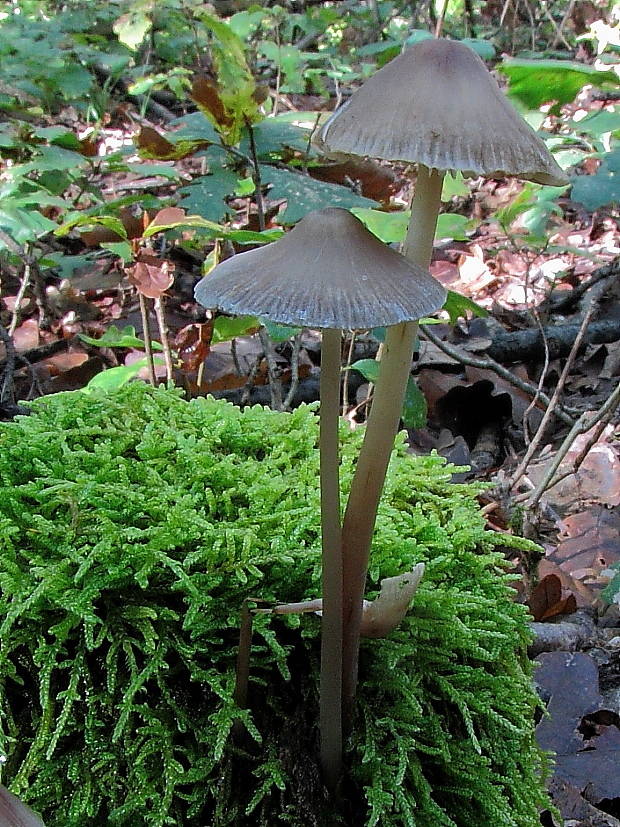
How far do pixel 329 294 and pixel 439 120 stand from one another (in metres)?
0.26

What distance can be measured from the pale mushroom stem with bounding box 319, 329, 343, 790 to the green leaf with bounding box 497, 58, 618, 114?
3.71ft

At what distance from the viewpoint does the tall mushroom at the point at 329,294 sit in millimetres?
890

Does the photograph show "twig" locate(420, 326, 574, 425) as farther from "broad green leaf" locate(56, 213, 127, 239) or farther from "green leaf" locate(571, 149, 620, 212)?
"broad green leaf" locate(56, 213, 127, 239)

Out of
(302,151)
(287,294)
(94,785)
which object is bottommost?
(94,785)

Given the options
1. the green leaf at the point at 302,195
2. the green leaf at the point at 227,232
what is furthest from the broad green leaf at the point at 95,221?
the green leaf at the point at 302,195

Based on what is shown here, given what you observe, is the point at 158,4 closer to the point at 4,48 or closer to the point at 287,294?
the point at 4,48

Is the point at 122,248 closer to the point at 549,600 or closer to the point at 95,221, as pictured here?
the point at 95,221

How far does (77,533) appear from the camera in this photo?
1.25 metres

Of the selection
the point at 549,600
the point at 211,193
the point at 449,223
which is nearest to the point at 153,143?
the point at 211,193

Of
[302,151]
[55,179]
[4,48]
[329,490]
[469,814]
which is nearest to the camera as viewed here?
[329,490]

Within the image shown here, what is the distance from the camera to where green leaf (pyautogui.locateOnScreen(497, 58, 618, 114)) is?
5.60ft

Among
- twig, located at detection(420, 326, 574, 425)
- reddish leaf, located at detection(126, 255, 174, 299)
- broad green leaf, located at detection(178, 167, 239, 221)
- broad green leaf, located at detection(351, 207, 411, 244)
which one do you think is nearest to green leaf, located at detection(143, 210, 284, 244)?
broad green leaf, located at detection(178, 167, 239, 221)

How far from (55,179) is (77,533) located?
2.52 m

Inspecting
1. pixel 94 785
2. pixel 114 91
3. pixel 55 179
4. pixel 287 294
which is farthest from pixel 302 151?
pixel 114 91
